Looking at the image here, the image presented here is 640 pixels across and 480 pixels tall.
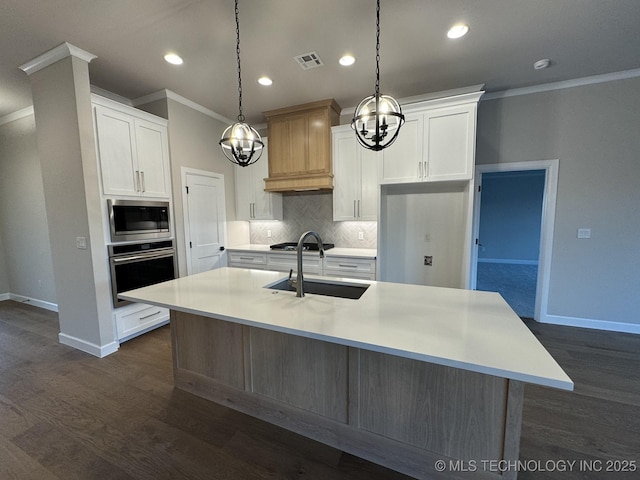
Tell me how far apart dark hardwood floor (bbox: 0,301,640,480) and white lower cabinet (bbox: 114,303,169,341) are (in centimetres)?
36

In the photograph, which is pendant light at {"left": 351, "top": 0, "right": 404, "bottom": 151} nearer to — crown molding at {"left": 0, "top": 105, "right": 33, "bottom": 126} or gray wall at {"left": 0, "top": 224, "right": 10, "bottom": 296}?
crown molding at {"left": 0, "top": 105, "right": 33, "bottom": 126}

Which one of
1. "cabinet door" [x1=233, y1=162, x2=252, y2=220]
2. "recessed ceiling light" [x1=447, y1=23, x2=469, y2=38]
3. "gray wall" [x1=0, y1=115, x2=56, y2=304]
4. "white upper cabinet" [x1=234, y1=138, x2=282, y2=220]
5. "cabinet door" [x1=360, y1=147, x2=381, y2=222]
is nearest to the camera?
"recessed ceiling light" [x1=447, y1=23, x2=469, y2=38]

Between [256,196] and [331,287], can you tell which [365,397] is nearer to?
[331,287]

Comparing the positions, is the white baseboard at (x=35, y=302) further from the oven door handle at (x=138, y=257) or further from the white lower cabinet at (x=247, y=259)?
the white lower cabinet at (x=247, y=259)

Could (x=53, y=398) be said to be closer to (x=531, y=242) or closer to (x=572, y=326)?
(x=572, y=326)

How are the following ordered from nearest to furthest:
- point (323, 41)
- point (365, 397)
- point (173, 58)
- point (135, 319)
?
point (365, 397), point (323, 41), point (173, 58), point (135, 319)

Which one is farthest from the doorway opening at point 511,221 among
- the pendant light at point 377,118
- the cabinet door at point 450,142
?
the pendant light at point 377,118

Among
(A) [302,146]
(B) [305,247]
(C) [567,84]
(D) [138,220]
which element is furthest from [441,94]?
(D) [138,220]

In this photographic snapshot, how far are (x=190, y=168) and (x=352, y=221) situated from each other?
7.87 ft

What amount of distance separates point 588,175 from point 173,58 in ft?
15.6

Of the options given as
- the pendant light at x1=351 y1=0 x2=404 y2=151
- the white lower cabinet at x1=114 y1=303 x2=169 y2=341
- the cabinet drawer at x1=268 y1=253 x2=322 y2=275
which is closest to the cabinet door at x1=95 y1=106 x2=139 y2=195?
the white lower cabinet at x1=114 y1=303 x2=169 y2=341

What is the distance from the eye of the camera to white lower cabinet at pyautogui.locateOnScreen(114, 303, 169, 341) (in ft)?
9.36

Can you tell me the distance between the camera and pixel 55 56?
2420 millimetres

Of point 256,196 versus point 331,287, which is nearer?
point 331,287
